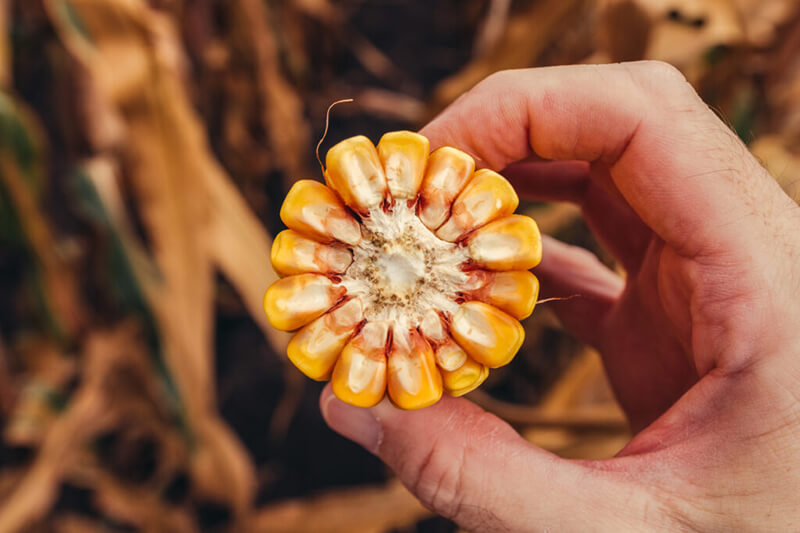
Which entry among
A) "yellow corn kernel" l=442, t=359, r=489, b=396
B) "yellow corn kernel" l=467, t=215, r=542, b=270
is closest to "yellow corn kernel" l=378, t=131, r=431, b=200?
"yellow corn kernel" l=467, t=215, r=542, b=270

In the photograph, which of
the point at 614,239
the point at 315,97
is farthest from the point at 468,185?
the point at 315,97

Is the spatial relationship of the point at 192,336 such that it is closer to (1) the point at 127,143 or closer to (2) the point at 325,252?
(1) the point at 127,143

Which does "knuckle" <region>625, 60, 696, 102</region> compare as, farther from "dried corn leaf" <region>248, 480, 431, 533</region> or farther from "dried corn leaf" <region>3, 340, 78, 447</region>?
"dried corn leaf" <region>3, 340, 78, 447</region>

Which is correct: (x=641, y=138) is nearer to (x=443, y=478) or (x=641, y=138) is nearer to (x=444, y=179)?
(x=444, y=179)

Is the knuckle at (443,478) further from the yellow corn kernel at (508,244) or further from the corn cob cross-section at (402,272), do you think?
the yellow corn kernel at (508,244)

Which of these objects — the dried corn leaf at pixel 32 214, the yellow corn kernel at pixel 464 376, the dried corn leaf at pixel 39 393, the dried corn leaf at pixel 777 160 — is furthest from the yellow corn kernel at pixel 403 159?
the dried corn leaf at pixel 39 393

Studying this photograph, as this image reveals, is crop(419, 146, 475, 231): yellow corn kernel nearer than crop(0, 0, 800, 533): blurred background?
Yes
